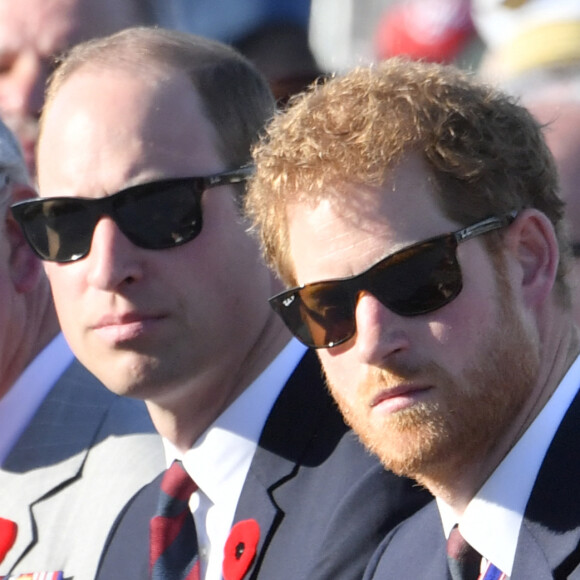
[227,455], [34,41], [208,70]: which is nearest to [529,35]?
[208,70]

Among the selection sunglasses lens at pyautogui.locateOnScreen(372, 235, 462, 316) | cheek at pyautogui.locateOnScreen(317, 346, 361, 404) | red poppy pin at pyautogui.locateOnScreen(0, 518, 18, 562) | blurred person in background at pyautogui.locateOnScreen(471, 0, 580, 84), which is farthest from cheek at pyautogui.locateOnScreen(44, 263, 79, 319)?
blurred person in background at pyautogui.locateOnScreen(471, 0, 580, 84)

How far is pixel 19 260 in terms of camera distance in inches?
145

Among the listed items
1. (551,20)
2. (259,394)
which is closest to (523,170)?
(259,394)

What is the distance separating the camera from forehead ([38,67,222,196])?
2953mm

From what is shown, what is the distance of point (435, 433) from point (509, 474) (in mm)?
151

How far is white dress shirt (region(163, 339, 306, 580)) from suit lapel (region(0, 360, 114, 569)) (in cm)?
45

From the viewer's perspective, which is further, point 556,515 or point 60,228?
point 60,228

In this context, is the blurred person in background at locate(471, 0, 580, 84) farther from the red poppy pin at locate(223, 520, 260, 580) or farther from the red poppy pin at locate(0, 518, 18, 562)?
the red poppy pin at locate(0, 518, 18, 562)

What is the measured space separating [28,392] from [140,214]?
92 centimetres

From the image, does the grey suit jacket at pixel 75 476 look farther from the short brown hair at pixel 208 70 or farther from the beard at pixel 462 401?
the beard at pixel 462 401

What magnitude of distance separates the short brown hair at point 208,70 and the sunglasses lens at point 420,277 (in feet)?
2.62

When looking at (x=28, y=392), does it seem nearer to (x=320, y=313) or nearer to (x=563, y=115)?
(x=320, y=313)

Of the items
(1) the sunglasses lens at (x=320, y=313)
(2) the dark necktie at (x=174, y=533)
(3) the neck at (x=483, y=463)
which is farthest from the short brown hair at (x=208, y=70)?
(3) the neck at (x=483, y=463)

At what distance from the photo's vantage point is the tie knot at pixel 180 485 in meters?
3.05
